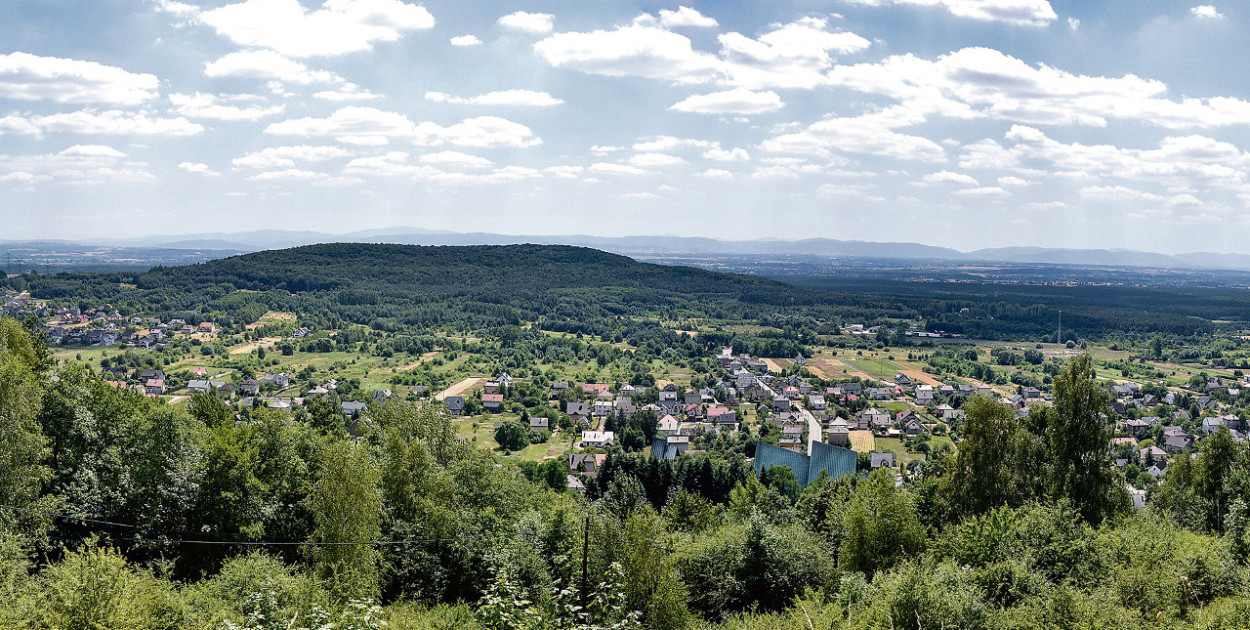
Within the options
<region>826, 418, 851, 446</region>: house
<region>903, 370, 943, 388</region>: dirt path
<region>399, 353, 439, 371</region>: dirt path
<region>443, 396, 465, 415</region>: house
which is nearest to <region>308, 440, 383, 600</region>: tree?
<region>826, 418, 851, 446</region>: house

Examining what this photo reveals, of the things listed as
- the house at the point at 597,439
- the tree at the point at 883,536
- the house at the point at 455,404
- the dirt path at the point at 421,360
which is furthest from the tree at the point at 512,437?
the tree at the point at 883,536

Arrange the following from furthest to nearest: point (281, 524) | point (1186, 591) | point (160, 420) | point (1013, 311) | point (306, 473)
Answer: point (1013, 311)
point (306, 473)
point (281, 524)
point (160, 420)
point (1186, 591)

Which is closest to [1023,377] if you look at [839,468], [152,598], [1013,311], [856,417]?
[856,417]

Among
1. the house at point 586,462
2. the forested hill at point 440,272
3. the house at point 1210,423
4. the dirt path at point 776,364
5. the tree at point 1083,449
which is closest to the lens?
the tree at point 1083,449

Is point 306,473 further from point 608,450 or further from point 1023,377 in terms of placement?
point 1023,377

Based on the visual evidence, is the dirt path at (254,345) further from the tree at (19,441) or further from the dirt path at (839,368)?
the tree at (19,441)

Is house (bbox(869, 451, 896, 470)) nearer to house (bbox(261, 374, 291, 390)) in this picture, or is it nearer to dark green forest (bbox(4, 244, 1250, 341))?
house (bbox(261, 374, 291, 390))

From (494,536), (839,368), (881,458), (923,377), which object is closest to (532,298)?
(839,368)
